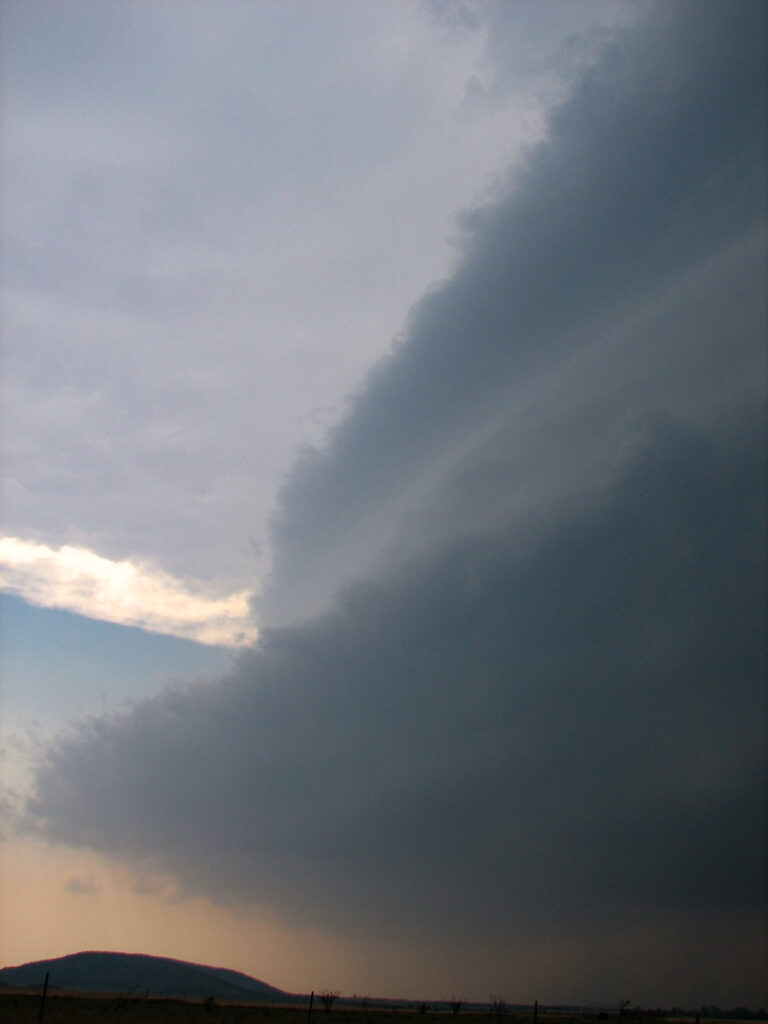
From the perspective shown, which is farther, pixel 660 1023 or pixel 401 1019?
pixel 660 1023

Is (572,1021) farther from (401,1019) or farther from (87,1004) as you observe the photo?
(87,1004)

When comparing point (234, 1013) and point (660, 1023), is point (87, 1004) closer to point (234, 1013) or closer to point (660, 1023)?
point (234, 1013)

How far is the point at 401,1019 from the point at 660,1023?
182ft

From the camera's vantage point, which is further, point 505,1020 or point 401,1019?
point 505,1020

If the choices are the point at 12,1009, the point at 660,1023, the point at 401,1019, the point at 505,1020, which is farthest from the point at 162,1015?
the point at 660,1023

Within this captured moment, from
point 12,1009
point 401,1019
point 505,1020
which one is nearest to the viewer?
point 12,1009

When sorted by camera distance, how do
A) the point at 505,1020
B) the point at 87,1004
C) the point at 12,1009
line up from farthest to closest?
the point at 505,1020, the point at 87,1004, the point at 12,1009

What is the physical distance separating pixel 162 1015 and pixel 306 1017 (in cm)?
1523

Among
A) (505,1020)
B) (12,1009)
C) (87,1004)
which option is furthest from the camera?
(505,1020)

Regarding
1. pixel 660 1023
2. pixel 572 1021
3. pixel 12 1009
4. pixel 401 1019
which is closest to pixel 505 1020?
pixel 572 1021

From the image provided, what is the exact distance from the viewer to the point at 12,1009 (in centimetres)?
7644

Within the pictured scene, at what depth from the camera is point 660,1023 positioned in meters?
122

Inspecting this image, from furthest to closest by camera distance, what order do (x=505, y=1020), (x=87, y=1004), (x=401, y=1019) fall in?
(x=505, y=1020)
(x=401, y=1019)
(x=87, y=1004)

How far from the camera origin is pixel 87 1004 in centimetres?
8425
